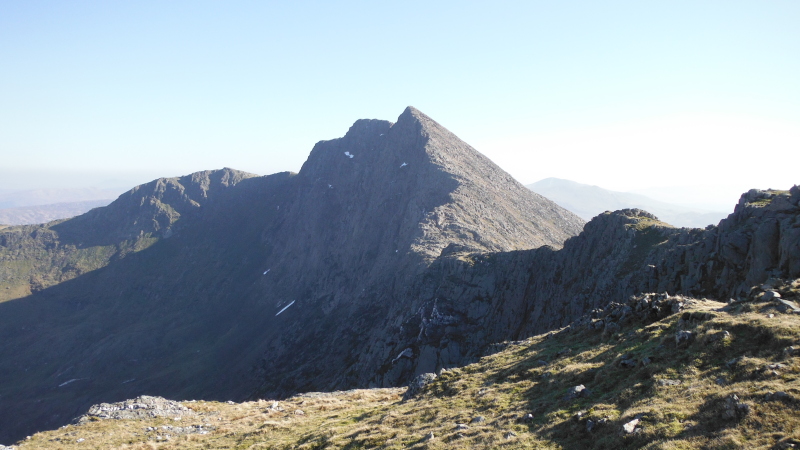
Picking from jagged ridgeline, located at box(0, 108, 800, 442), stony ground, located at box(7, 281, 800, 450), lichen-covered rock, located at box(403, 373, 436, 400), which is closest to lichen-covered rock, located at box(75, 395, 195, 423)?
stony ground, located at box(7, 281, 800, 450)

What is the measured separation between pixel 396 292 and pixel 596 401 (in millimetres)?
87810

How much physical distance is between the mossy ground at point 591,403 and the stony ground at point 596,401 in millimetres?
69

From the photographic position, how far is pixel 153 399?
46719 mm

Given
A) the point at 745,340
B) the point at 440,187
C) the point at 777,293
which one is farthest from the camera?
the point at 440,187

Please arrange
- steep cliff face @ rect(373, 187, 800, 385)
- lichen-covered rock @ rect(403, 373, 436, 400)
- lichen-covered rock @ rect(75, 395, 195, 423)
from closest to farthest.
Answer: lichen-covered rock @ rect(403, 373, 436, 400), steep cliff face @ rect(373, 187, 800, 385), lichen-covered rock @ rect(75, 395, 195, 423)

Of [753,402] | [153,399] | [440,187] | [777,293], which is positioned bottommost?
[153,399]

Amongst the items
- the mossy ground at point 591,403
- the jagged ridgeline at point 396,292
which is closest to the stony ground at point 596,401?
the mossy ground at point 591,403

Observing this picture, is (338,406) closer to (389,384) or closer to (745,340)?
(745,340)

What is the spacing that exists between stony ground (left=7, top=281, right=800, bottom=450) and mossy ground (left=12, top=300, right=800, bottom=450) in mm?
69

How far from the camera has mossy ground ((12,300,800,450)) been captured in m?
15.6

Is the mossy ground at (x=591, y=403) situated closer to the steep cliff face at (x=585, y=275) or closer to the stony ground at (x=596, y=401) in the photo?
the stony ground at (x=596, y=401)

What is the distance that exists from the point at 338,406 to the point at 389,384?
37.4 m

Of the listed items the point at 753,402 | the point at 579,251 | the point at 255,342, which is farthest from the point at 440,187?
the point at 753,402

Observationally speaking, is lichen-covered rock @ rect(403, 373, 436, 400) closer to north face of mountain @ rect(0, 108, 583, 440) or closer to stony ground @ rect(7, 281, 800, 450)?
stony ground @ rect(7, 281, 800, 450)
